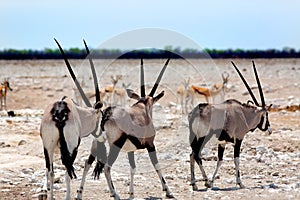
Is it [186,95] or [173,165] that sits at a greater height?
[186,95]

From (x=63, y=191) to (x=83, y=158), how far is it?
3.99 meters

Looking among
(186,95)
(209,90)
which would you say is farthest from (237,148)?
(209,90)

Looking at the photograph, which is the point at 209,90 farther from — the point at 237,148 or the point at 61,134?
the point at 61,134

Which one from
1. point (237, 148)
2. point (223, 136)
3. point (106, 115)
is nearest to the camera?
point (106, 115)

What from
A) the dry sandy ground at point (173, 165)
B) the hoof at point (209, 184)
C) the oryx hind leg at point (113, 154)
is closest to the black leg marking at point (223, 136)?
the dry sandy ground at point (173, 165)

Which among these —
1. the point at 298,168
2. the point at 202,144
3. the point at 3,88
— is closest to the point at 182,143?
the point at 298,168

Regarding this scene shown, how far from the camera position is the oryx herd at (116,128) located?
10750mm

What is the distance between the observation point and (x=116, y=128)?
11.6m

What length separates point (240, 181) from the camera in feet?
42.9

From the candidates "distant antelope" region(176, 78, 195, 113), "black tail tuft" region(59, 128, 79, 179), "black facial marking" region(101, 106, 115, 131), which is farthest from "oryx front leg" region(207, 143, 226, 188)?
"distant antelope" region(176, 78, 195, 113)

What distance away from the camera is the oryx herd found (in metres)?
10.8

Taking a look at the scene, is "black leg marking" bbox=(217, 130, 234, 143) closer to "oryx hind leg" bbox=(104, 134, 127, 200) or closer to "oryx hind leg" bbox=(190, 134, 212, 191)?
"oryx hind leg" bbox=(190, 134, 212, 191)

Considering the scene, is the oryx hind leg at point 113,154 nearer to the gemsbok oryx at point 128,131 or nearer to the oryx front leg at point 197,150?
the gemsbok oryx at point 128,131

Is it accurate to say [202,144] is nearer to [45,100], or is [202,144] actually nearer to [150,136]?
[150,136]
